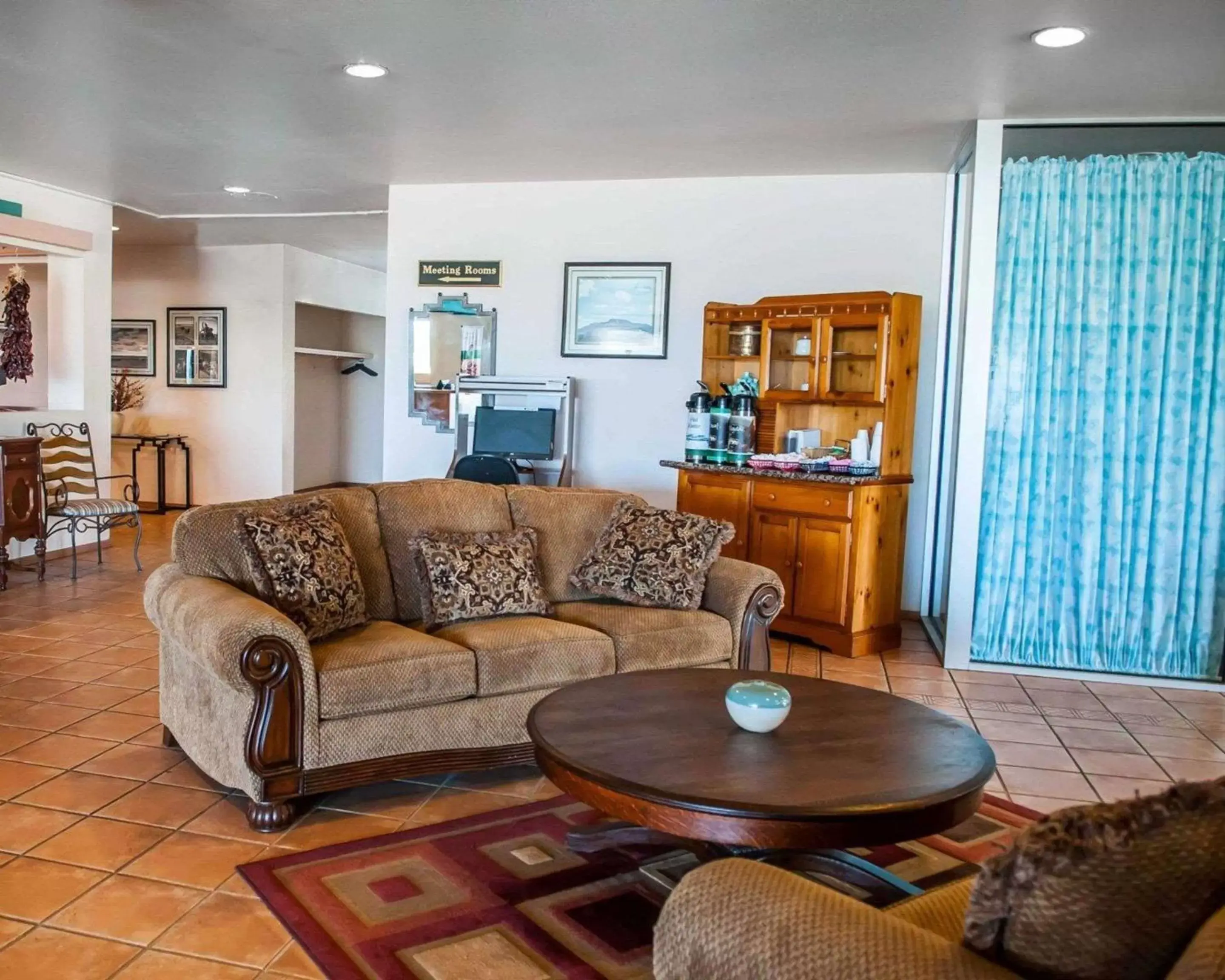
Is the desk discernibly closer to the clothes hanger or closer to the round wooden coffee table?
the clothes hanger

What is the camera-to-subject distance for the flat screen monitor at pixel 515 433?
623 cm

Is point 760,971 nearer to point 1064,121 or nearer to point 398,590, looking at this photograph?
point 398,590

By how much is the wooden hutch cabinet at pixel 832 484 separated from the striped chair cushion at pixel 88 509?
3570mm

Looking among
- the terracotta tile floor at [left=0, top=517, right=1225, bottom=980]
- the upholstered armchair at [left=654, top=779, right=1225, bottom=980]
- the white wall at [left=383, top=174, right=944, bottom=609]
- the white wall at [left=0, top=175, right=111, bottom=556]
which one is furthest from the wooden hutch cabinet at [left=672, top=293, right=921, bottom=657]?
the white wall at [left=0, top=175, right=111, bottom=556]

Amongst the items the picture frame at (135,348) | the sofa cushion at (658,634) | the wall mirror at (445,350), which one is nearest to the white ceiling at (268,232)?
the picture frame at (135,348)

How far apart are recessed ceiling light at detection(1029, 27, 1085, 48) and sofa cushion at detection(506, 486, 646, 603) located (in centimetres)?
225

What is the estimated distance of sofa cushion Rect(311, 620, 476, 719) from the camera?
2.92m

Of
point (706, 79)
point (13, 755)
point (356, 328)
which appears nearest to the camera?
point (13, 755)

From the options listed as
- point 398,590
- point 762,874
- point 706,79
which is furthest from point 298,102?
point 762,874

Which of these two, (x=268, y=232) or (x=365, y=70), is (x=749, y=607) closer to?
(x=365, y=70)

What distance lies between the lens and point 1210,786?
1074 mm

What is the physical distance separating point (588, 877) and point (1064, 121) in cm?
407

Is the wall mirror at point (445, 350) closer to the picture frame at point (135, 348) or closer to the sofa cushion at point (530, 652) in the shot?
the sofa cushion at point (530, 652)

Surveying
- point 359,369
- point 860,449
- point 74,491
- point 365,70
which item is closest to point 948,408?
point 860,449
